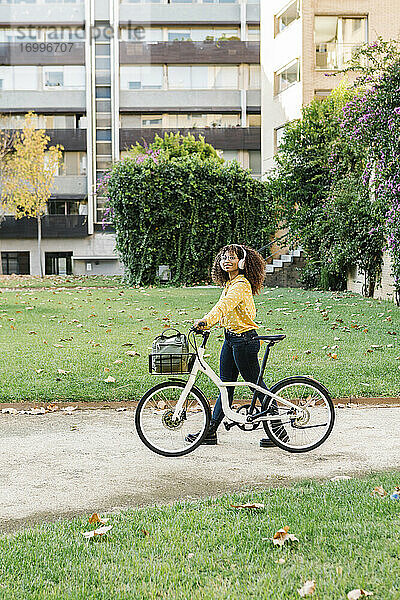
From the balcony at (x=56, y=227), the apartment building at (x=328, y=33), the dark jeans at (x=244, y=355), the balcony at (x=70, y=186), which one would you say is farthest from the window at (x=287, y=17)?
the dark jeans at (x=244, y=355)

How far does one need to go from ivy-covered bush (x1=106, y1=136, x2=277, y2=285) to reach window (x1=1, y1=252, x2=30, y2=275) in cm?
2254

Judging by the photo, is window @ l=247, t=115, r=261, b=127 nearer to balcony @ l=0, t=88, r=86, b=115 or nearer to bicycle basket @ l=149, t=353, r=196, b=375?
balcony @ l=0, t=88, r=86, b=115

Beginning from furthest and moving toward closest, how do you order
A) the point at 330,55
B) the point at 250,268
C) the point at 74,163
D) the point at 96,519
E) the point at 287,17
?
the point at 74,163 → the point at 287,17 → the point at 330,55 → the point at 250,268 → the point at 96,519

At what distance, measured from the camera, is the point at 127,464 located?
19.0 ft

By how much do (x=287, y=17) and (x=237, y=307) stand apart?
1213 inches

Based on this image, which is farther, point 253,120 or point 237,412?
point 253,120

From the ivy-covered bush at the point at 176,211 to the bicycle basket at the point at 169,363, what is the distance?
59.1 feet

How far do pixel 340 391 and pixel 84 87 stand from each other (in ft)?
131

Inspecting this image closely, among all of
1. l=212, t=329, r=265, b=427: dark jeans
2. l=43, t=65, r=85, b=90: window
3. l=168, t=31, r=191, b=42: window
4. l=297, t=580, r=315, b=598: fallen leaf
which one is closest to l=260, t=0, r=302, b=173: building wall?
l=168, t=31, r=191, b=42: window

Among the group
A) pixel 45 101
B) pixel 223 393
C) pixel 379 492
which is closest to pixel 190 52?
pixel 45 101

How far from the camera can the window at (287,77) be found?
3277cm

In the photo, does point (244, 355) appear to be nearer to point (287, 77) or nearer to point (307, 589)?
point (307, 589)

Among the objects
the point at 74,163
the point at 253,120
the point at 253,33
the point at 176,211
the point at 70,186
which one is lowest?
the point at 176,211

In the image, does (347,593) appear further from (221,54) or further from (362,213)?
(221,54)
